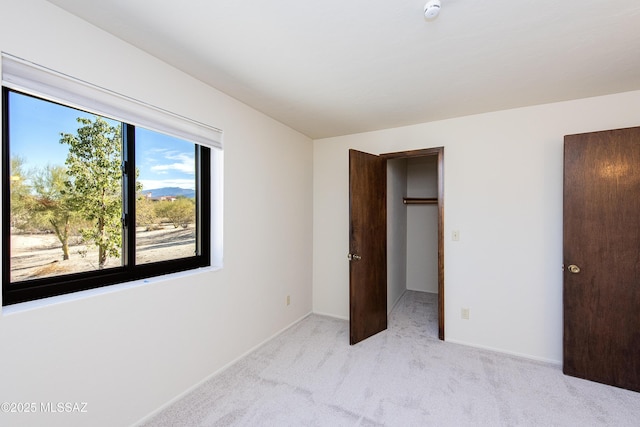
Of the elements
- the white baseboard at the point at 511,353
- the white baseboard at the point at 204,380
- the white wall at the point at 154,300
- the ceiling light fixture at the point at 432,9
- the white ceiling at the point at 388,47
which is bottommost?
the white baseboard at the point at 511,353

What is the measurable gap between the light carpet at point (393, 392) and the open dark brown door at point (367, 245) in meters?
0.30

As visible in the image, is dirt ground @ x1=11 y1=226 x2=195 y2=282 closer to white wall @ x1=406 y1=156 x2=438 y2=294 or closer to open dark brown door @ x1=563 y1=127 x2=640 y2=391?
open dark brown door @ x1=563 y1=127 x2=640 y2=391

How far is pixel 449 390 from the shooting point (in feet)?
6.64

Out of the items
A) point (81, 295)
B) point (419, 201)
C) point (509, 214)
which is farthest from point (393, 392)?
point (419, 201)

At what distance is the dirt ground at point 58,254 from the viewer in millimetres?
1346

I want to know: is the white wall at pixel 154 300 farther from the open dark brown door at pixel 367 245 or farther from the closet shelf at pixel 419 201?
the closet shelf at pixel 419 201

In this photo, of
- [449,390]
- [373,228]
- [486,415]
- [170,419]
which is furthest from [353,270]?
[170,419]

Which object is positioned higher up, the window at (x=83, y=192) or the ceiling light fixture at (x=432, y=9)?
the ceiling light fixture at (x=432, y=9)

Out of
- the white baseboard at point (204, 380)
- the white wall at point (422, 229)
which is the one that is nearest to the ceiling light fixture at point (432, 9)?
the white baseboard at point (204, 380)

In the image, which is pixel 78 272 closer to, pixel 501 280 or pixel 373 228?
pixel 373 228

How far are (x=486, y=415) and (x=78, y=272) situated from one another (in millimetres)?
2718

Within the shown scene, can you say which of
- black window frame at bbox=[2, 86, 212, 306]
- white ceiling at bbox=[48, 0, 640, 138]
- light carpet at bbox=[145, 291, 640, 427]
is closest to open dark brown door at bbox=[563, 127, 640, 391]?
light carpet at bbox=[145, 291, 640, 427]

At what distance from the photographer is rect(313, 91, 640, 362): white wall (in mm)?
2424

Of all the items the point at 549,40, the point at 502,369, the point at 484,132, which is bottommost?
the point at 502,369
